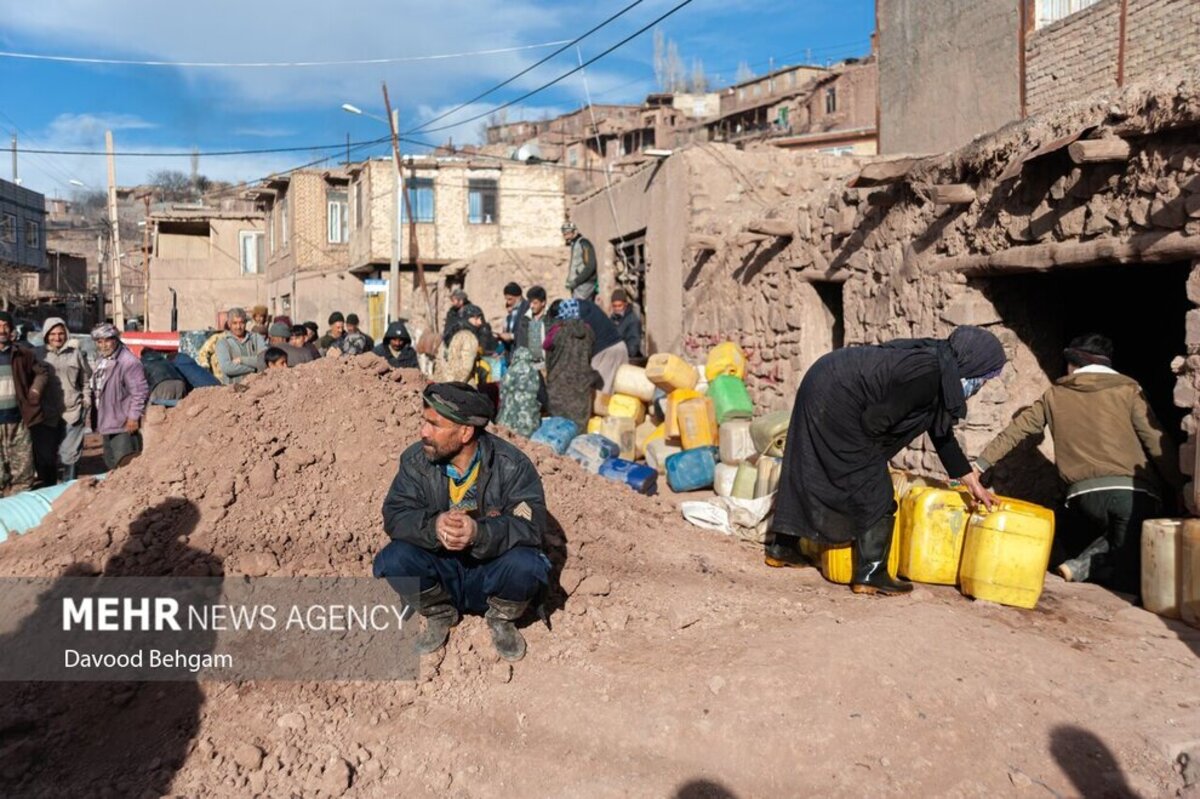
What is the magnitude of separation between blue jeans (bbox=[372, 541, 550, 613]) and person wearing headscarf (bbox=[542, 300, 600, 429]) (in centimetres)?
491

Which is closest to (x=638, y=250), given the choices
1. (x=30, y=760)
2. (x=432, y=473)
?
(x=432, y=473)

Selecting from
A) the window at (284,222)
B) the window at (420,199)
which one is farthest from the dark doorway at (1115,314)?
the window at (284,222)

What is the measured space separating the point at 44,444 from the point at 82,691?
4331mm

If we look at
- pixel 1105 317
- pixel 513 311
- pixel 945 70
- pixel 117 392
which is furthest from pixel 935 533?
pixel 945 70

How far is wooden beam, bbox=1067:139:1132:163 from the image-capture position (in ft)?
15.2

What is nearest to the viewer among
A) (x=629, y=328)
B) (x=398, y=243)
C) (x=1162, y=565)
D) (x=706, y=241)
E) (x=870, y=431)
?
(x=1162, y=565)

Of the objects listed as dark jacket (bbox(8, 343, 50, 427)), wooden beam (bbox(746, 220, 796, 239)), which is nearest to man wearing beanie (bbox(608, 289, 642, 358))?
wooden beam (bbox(746, 220, 796, 239))

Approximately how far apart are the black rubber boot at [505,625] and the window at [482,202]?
23.6 meters

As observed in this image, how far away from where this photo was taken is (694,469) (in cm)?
763

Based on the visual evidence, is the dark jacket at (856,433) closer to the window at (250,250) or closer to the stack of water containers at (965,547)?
the stack of water containers at (965,547)

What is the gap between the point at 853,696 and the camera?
3.61m

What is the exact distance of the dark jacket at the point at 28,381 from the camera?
269 inches

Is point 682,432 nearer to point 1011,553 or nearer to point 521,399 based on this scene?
point 521,399

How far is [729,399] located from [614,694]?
204 inches
